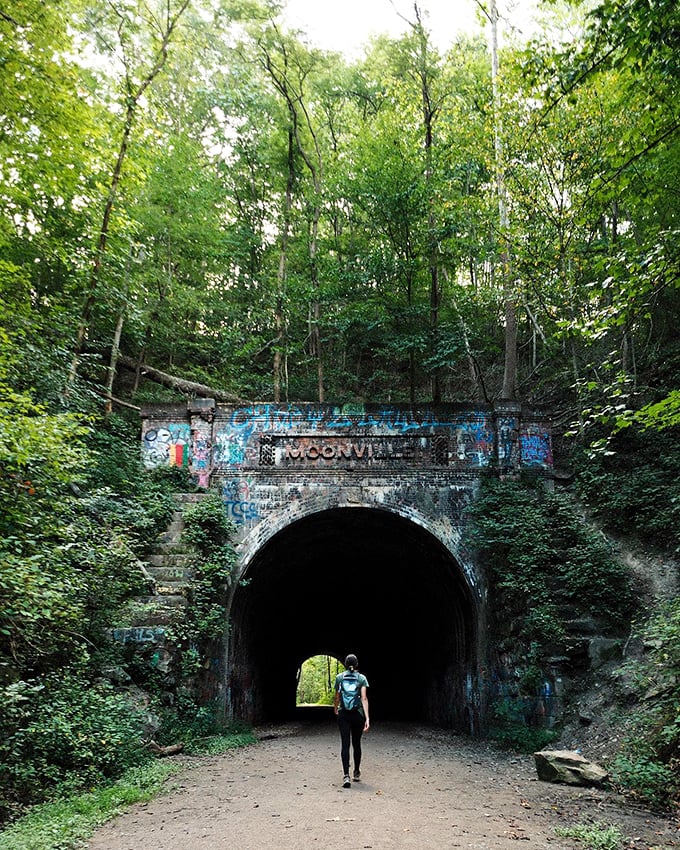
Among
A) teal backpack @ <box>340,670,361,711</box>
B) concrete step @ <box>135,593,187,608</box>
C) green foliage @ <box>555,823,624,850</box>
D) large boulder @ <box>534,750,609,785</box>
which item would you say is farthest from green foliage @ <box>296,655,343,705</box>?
green foliage @ <box>555,823,624,850</box>

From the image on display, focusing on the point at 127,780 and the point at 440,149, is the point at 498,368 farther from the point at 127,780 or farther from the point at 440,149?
the point at 127,780

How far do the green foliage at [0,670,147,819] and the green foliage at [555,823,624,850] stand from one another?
467 cm

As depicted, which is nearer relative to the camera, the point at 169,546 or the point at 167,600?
the point at 167,600

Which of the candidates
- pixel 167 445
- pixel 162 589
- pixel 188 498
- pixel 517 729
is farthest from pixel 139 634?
pixel 517 729

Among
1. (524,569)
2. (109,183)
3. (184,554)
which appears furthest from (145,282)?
(524,569)

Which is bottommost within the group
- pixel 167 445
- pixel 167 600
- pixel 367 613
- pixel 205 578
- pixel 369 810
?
pixel 369 810

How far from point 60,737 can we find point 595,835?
5156 mm

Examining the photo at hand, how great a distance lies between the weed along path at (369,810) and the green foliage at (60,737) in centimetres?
83

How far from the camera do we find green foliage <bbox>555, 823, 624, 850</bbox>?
4.46 metres

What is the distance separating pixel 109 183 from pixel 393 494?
9026 millimetres

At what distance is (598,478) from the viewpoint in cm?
1127

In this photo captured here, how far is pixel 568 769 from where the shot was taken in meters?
6.40

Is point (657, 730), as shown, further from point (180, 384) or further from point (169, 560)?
point (180, 384)

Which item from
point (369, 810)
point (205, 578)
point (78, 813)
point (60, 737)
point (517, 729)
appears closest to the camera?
point (78, 813)
